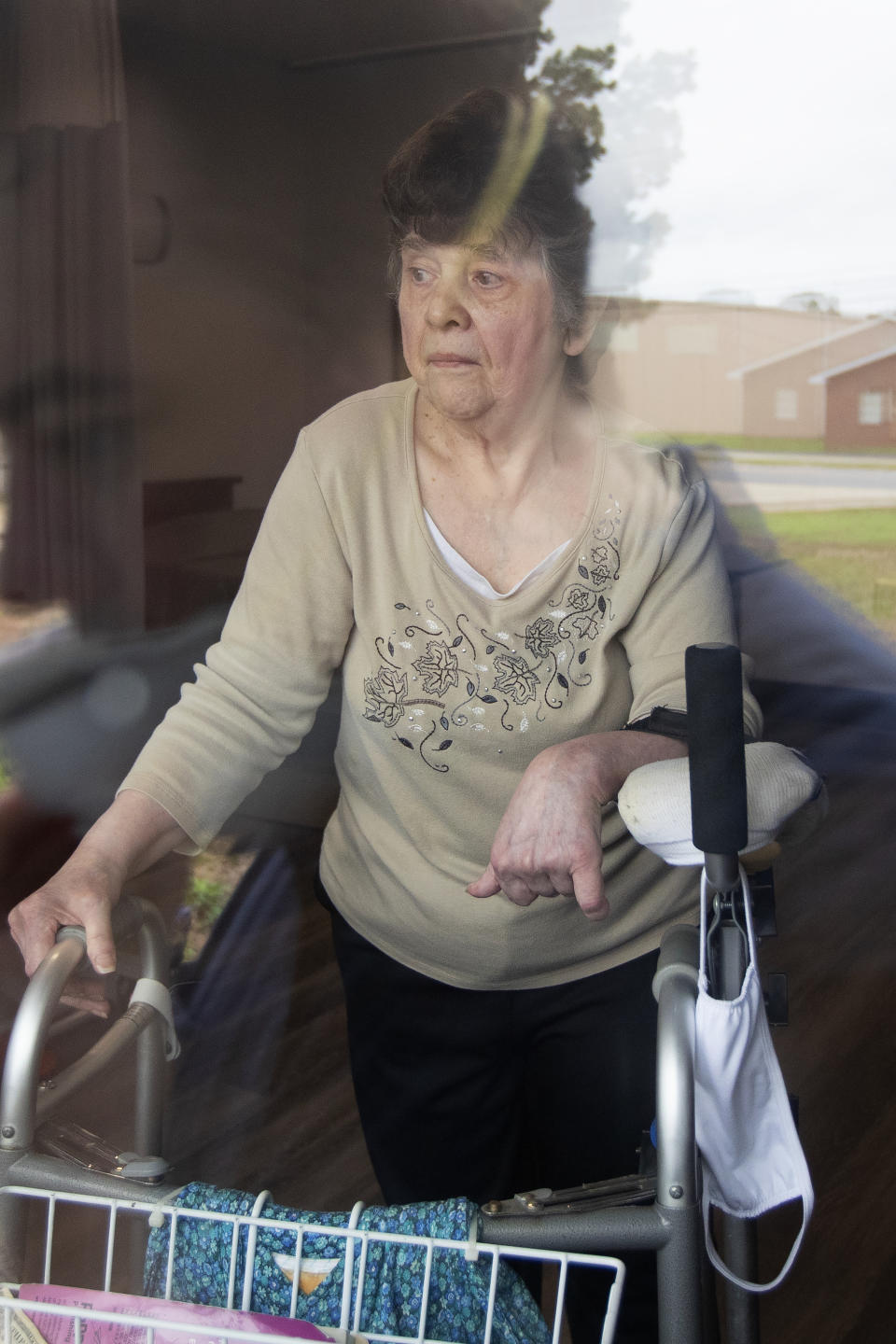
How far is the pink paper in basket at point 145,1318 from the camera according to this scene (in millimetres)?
481

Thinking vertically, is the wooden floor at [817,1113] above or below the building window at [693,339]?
below

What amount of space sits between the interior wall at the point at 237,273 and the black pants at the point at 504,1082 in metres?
1.96

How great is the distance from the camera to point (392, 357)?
2.70 m

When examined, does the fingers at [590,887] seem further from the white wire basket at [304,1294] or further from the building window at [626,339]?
the building window at [626,339]

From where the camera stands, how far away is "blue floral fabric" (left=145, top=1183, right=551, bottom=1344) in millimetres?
505

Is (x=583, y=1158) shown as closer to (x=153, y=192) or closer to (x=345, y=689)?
(x=345, y=689)

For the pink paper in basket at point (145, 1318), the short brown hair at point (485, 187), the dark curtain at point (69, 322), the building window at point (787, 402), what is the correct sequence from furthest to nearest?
the building window at point (787, 402), the dark curtain at point (69, 322), the short brown hair at point (485, 187), the pink paper in basket at point (145, 1318)

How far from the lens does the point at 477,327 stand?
0.79 m

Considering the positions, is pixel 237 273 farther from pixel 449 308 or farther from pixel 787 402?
pixel 449 308

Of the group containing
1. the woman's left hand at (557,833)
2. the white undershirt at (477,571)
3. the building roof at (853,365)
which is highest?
the building roof at (853,365)

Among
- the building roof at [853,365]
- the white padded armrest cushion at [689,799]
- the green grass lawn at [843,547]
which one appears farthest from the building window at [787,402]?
the white padded armrest cushion at [689,799]

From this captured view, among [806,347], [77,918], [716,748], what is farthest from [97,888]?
[806,347]

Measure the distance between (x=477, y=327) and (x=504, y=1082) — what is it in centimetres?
57

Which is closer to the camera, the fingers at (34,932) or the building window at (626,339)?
the fingers at (34,932)
